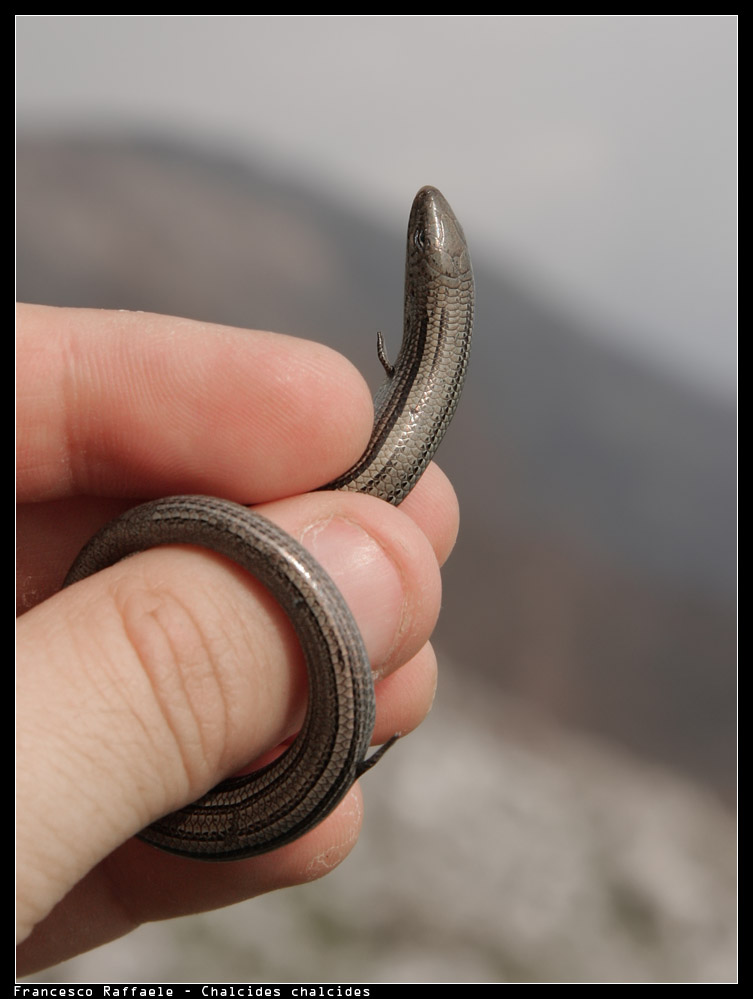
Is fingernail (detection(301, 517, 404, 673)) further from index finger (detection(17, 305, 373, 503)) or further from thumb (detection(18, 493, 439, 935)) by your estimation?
index finger (detection(17, 305, 373, 503))

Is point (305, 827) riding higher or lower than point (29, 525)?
lower

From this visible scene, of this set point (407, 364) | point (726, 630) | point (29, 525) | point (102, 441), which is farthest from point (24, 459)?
point (726, 630)

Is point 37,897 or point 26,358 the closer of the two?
point 37,897

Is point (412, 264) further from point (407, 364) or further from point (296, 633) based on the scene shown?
point (296, 633)

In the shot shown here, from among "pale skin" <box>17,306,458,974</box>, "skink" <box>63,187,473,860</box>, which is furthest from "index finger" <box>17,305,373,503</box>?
"skink" <box>63,187,473,860</box>

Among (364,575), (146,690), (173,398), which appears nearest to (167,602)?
(146,690)

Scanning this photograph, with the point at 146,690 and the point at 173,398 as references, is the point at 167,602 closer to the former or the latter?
the point at 146,690

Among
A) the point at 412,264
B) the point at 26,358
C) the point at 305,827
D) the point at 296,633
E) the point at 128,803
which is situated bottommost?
the point at 305,827
